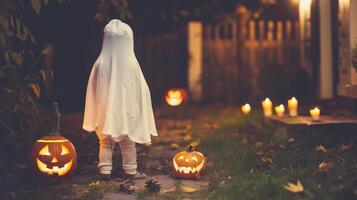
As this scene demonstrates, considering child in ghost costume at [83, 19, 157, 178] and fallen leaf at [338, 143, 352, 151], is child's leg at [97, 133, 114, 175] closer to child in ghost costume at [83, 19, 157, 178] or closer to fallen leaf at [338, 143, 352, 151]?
child in ghost costume at [83, 19, 157, 178]

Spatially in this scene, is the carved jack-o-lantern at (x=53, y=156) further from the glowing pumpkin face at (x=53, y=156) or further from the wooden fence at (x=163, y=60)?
the wooden fence at (x=163, y=60)

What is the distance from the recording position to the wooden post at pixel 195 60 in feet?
52.9

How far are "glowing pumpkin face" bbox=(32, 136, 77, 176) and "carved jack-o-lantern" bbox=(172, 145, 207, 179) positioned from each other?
1084mm

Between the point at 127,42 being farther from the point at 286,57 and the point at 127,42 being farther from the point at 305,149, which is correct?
the point at 286,57

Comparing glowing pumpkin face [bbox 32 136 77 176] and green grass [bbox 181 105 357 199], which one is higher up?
glowing pumpkin face [bbox 32 136 77 176]

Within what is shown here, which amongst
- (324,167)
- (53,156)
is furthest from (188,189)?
(53,156)

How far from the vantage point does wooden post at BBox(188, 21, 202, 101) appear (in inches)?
635

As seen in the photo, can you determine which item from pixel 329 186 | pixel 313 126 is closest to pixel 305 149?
pixel 313 126

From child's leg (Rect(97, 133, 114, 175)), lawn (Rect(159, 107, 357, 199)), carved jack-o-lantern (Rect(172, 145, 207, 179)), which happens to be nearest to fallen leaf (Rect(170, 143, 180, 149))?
lawn (Rect(159, 107, 357, 199))

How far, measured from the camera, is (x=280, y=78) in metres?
13.2

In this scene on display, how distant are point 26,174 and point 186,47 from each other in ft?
32.2

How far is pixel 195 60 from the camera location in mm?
16156

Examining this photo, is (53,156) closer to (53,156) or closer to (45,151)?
(53,156)

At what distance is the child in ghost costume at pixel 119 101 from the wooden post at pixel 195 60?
9.41 metres
